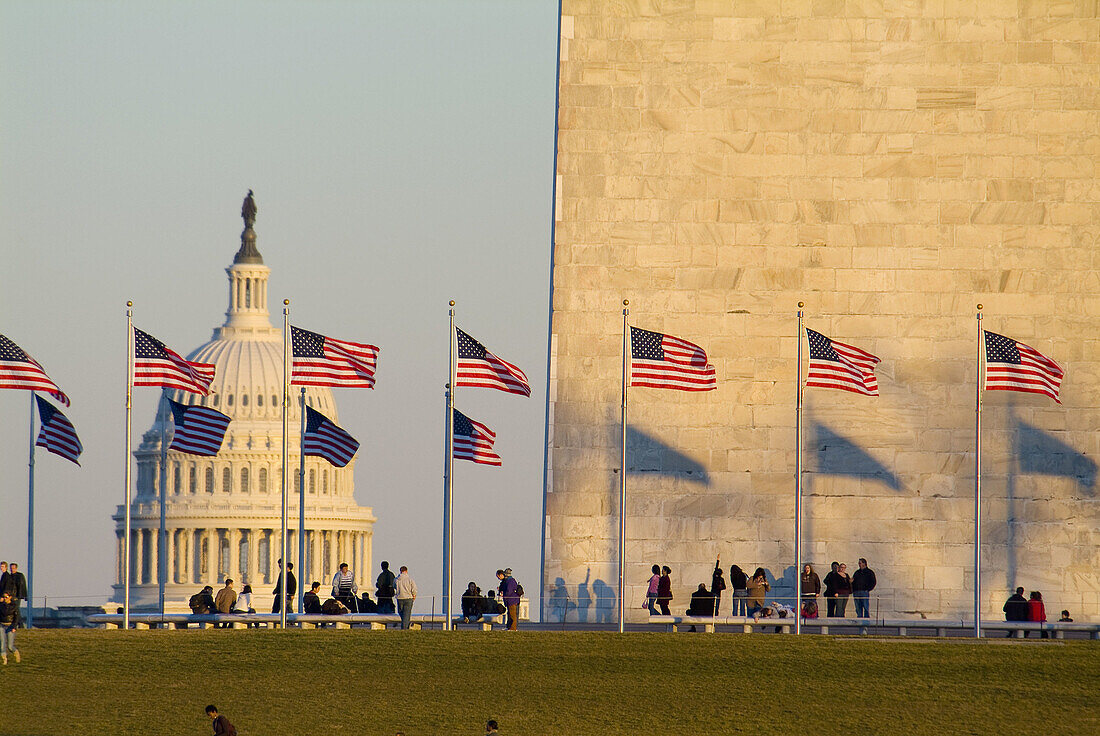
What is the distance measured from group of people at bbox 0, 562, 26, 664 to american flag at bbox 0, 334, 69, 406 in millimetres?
3055

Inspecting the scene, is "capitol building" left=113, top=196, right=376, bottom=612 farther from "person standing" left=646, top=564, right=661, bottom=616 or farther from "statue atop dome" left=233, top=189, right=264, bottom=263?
"person standing" left=646, top=564, right=661, bottom=616

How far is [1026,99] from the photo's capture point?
48.2 metres

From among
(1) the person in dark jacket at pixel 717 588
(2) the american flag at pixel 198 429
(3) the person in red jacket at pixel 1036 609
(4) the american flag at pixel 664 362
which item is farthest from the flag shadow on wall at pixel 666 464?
(2) the american flag at pixel 198 429

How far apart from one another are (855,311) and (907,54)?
5.68 m

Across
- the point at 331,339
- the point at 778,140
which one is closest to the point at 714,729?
the point at 331,339

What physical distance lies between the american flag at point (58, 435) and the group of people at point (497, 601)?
7613 millimetres

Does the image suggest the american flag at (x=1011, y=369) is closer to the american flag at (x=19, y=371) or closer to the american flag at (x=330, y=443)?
the american flag at (x=330, y=443)

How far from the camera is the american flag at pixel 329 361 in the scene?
129 feet

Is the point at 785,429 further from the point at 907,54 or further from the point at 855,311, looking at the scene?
the point at 907,54

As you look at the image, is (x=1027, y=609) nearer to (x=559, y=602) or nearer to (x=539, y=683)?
(x=559, y=602)

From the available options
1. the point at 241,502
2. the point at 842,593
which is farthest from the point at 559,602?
the point at 241,502

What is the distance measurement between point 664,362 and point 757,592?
518 centimetres

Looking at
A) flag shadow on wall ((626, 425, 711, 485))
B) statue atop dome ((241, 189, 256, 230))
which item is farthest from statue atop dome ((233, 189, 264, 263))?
flag shadow on wall ((626, 425, 711, 485))

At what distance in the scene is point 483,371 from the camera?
39.5 m
